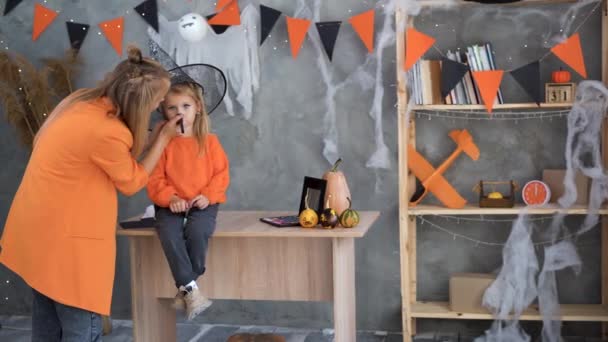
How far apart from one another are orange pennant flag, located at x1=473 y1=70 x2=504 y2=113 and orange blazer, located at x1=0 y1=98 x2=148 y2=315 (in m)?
1.71

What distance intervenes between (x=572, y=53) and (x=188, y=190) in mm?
1849

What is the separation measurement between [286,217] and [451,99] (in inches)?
40.0

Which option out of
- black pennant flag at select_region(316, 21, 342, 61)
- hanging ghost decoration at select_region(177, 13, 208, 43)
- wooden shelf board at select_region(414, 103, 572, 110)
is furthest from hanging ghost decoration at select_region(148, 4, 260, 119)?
wooden shelf board at select_region(414, 103, 572, 110)

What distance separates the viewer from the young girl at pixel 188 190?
2854mm

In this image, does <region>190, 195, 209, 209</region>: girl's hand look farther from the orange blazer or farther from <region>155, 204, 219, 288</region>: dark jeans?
the orange blazer

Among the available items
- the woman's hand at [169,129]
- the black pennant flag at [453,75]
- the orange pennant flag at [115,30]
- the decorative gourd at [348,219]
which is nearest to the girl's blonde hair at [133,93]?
the woman's hand at [169,129]

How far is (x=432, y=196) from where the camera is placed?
3807 mm

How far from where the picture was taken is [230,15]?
394 cm

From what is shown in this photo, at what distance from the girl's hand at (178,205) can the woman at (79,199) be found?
16.9 inches

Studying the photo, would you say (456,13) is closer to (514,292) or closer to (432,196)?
(432,196)

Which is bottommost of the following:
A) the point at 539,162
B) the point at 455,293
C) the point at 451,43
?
the point at 455,293

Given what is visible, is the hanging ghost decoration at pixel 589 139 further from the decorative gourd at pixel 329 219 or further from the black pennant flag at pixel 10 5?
the black pennant flag at pixel 10 5

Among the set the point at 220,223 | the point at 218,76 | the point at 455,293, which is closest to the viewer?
the point at 220,223

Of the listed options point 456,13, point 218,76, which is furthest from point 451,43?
point 218,76
